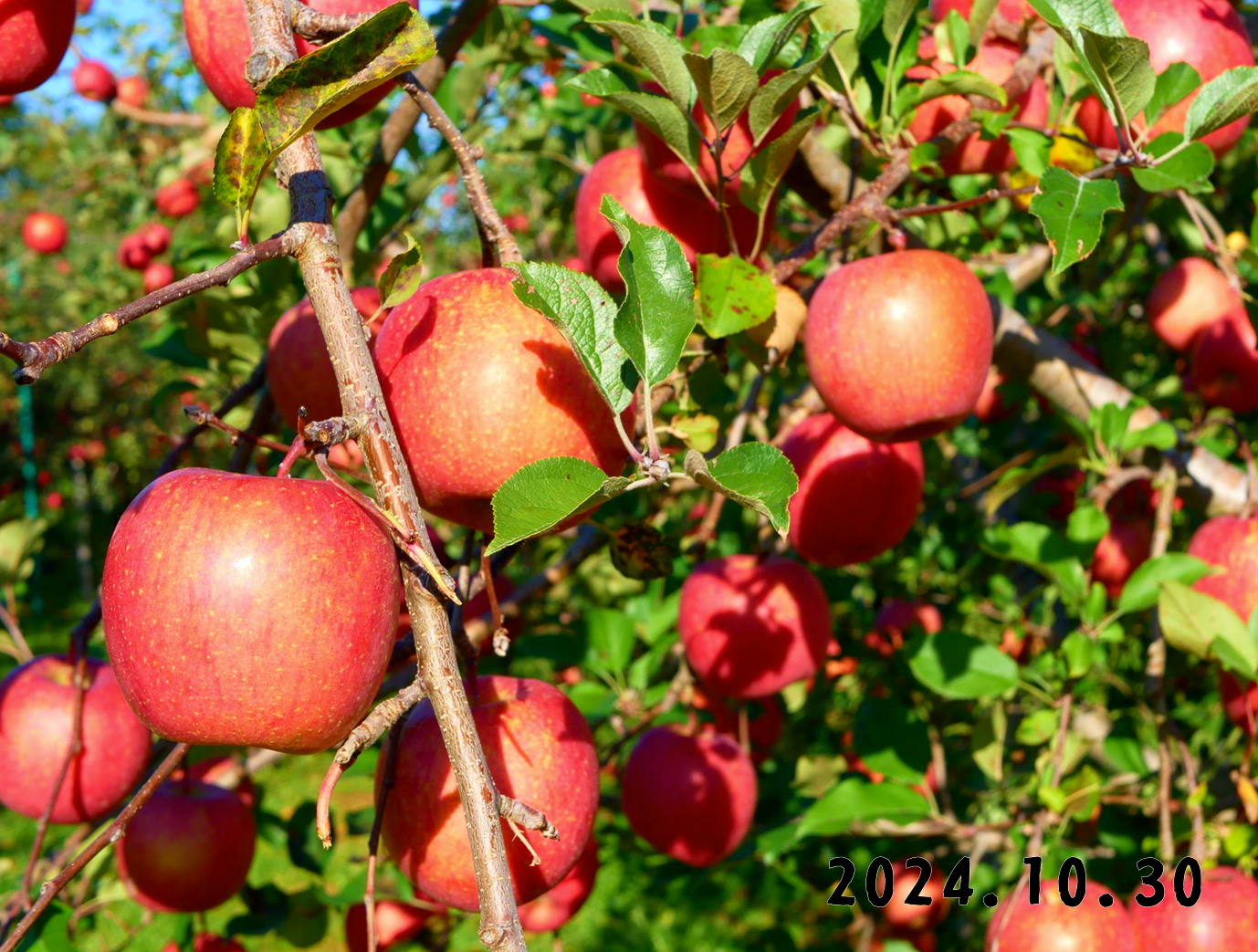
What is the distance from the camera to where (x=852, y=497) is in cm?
141

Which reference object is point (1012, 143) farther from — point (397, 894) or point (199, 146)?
point (199, 146)

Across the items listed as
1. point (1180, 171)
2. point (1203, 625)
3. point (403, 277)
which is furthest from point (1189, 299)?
point (403, 277)

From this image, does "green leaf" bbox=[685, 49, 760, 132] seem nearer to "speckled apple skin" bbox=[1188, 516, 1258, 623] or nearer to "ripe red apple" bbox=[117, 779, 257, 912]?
"speckled apple skin" bbox=[1188, 516, 1258, 623]

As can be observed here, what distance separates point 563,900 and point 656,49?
1.30 meters

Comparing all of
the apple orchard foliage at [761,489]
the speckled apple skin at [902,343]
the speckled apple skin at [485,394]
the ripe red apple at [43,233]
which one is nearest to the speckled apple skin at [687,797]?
the apple orchard foliage at [761,489]

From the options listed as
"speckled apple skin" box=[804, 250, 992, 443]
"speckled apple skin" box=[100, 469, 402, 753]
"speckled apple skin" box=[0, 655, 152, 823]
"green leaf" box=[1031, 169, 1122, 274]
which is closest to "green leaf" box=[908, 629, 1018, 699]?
"speckled apple skin" box=[804, 250, 992, 443]

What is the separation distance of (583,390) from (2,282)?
904 centimetres

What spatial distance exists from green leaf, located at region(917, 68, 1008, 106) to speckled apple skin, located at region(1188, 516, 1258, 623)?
715mm

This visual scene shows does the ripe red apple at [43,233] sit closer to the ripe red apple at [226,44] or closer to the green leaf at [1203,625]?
the ripe red apple at [226,44]

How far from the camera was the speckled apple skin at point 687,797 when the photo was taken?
5.16ft

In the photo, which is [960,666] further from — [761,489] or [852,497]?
[761,489]

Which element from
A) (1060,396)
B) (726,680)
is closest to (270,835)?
(726,680)

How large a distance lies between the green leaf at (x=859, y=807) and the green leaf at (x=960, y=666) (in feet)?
0.61

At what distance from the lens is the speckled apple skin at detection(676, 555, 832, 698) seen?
1538 mm
